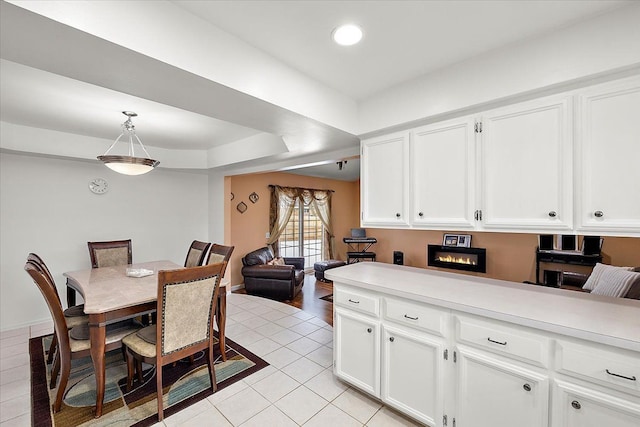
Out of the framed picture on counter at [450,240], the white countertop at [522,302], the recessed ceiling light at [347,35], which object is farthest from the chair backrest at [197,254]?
the framed picture on counter at [450,240]

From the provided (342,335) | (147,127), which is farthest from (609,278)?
(147,127)

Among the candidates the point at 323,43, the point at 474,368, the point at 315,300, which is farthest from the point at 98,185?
the point at 474,368

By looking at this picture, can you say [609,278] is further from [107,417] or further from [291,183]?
[291,183]

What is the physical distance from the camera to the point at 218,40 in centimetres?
153

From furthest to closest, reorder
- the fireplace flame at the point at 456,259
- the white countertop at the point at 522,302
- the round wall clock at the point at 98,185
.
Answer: the fireplace flame at the point at 456,259, the round wall clock at the point at 98,185, the white countertop at the point at 522,302

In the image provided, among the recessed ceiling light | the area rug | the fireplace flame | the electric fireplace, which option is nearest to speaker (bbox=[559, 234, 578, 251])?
the electric fireplace

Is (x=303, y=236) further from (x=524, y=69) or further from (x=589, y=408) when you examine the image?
(x=589, y=408)

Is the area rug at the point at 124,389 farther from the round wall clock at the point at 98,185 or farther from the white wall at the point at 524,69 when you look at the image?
the white wall at the point at 524,69

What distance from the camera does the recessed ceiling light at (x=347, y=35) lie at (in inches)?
60.6

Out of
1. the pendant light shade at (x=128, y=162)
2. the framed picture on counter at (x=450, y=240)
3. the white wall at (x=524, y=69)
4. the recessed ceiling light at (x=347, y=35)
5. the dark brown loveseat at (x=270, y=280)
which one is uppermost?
the recessed ceiling light at (x=347, y=35)

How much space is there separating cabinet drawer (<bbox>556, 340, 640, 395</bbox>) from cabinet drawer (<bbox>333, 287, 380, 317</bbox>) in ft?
3.36

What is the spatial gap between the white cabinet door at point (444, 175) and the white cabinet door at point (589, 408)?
1.00m

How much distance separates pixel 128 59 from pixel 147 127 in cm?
246

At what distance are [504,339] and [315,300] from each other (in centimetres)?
379
